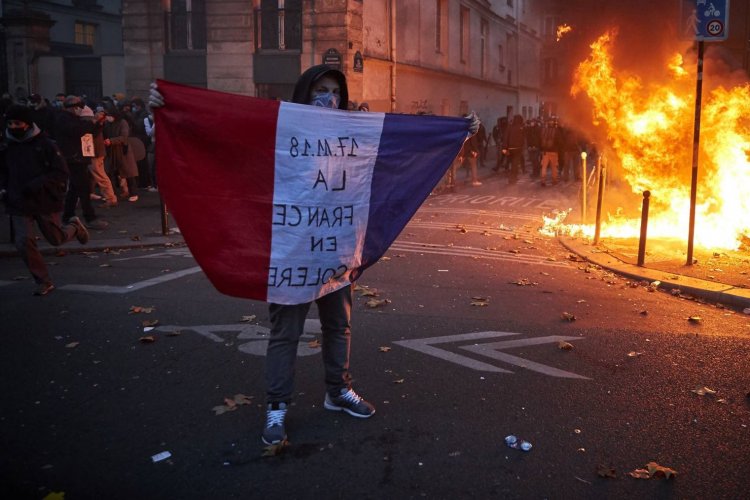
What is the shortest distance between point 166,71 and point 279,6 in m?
4.18

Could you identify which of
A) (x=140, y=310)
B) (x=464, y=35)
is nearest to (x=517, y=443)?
(x=140, y=310)

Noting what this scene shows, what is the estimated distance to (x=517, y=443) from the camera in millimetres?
3916

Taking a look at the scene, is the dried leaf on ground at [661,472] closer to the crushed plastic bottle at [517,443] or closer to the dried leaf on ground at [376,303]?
the crushed plastic bottle at [517,443]

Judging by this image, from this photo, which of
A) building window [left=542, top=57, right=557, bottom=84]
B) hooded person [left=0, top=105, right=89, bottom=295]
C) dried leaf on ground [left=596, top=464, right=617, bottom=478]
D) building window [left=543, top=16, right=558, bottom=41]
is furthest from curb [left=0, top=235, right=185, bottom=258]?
building window [left=542, top=57, right=557, bottom=84]

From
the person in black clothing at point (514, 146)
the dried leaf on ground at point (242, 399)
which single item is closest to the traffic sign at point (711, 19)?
the dried leaf on ground at point (242, 399)

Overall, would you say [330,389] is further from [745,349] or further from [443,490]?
[745,349]

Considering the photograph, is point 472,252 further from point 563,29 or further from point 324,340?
point 563,29

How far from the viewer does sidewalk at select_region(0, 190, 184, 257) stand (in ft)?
33.4

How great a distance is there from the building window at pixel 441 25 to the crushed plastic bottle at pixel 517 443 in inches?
1097

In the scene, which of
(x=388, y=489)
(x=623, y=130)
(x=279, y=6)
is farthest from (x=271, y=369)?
(x=279, y=6)

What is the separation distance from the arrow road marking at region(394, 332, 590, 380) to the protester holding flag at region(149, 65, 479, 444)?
1436 mm

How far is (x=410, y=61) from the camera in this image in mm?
27422

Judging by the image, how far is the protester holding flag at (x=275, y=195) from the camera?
3.93 meters

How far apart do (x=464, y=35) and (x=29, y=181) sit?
94.4 feet
